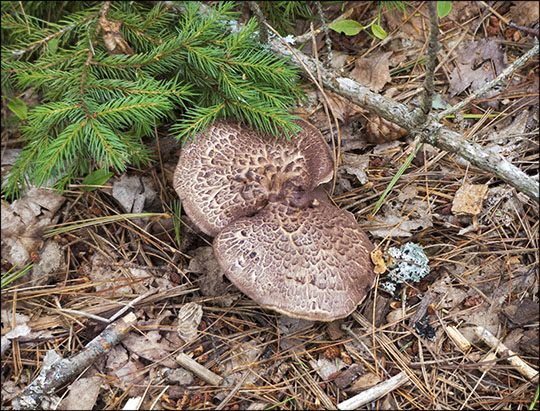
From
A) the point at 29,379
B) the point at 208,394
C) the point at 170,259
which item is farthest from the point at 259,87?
the point at 29,379

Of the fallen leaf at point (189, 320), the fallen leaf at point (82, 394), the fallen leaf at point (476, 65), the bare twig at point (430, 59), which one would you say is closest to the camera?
the bare twig at point (430, 59)

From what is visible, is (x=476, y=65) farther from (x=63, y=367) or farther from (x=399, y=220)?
(x=63, y=367)

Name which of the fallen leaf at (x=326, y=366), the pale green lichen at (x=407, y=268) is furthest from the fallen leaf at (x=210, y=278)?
the pale green lichen at (x=407, y=268)

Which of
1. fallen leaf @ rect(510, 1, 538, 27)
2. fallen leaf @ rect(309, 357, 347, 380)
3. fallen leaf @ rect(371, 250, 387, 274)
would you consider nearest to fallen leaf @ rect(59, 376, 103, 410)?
fallen leaf @ rect(309, 357, 347, 380)

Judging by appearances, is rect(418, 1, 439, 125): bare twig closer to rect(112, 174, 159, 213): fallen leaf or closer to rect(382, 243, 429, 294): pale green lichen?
rect(382, 243, 429, 294): pale green lichen

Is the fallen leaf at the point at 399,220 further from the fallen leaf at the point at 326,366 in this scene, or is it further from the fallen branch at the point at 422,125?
the fallen leaf at the point at 326,366

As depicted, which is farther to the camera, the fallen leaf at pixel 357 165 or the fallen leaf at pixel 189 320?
the fallen leaf at pixel 357 165

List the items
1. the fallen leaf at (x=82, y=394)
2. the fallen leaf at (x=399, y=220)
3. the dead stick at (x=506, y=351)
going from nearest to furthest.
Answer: the fallen leaf at (x=82, y=394)
the dead stick at (x=506, y=351)
the fallen leaf at (x=399, y=220)

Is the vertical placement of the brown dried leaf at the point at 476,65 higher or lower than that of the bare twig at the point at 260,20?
lower
